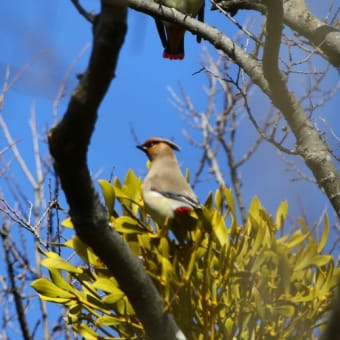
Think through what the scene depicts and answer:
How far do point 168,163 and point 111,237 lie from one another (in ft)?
2.26

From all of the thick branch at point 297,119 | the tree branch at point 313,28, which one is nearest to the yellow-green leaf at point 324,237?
the thick branch at point 297,119

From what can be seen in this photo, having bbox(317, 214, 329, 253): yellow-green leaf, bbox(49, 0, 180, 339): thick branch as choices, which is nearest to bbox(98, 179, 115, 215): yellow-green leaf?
bbox(49, 0, 180, 339): thick branch

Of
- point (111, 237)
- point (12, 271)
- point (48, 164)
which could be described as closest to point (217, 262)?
point (111, 237)

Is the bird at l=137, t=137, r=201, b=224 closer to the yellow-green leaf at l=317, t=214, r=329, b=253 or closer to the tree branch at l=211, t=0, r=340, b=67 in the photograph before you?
the yellow-green leaf at l=317, t=214, r=329, b=253

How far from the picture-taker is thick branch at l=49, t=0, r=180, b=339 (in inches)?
66.7

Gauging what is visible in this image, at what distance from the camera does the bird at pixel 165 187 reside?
2479 millimetres

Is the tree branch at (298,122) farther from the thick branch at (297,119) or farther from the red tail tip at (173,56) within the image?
the red tail tip at (173,56)

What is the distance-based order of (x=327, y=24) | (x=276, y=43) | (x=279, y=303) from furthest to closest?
(x=327, y=24) → (x=276, y=43) → (x=279, y=303)

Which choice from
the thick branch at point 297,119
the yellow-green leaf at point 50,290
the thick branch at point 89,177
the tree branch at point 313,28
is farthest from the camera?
the tree branch at point 313,28

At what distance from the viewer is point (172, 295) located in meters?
2.41

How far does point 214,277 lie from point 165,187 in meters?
0.29

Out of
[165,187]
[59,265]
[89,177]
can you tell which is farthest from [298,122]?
[89,177]

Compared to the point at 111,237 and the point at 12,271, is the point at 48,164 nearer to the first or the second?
the point at 12,271

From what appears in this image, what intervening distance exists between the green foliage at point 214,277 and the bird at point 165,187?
40 millimetres
